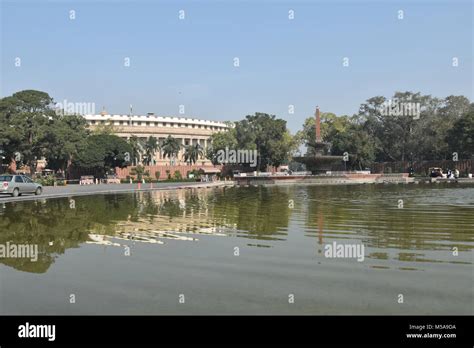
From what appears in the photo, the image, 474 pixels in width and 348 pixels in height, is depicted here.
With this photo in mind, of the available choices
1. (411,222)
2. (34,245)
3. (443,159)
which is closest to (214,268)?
(34,245)

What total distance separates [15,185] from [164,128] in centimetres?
8664

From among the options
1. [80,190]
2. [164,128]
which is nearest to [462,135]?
[80,190]

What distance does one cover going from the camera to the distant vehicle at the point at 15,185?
30594 mm

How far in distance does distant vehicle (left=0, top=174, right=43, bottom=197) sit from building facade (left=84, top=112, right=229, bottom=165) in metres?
78.6

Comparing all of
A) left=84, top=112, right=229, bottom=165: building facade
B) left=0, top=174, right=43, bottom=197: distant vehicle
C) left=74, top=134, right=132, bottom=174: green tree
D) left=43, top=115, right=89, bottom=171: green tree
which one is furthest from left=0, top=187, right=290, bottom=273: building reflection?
left=84, top=112, right=229, bottom=165: building facade

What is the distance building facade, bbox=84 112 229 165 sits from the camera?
378 feet

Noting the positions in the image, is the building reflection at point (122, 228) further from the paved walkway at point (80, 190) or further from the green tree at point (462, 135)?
the green tree at point (462, 135)

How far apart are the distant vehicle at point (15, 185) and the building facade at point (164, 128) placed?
78.6 metres

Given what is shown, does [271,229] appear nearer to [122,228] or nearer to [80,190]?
[122,228]

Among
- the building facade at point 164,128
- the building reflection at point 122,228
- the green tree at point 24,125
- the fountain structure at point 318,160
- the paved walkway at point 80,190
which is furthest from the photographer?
the building facade at point 164,128

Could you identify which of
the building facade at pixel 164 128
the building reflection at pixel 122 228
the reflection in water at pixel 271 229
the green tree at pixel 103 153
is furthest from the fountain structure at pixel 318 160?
the building facade at pixel 164 128

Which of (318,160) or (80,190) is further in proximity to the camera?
(318,160)

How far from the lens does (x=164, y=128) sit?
383ft

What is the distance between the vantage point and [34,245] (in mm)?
10641
